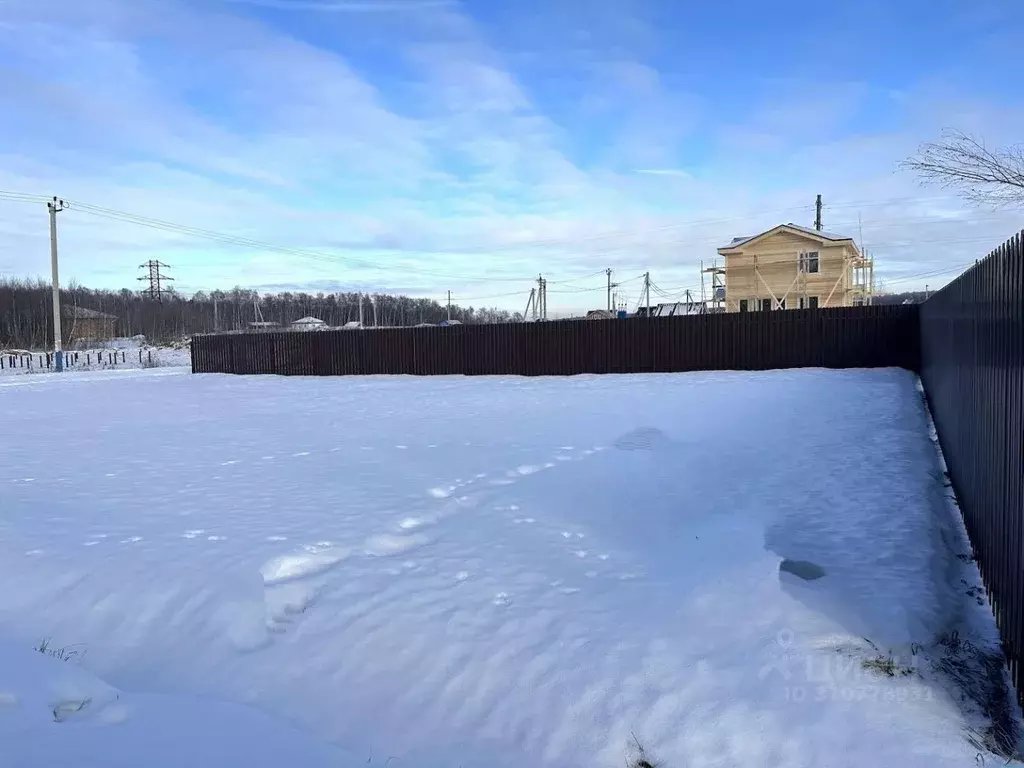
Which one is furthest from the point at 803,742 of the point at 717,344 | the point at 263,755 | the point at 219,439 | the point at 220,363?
the point at 220,363

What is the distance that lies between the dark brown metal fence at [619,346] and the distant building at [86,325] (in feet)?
212

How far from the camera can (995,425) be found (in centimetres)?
420

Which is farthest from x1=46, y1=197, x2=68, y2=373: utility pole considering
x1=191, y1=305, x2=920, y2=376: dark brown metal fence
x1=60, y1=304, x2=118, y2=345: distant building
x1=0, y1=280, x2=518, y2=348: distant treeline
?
x1=60, y1=304, x2=118, y2=345: distant building

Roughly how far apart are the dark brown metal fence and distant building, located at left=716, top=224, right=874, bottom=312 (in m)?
14.3

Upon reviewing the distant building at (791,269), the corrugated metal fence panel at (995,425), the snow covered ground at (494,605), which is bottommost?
the snow covered ground at (494,605)

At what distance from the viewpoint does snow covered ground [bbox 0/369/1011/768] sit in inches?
131

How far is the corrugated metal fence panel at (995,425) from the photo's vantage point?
351 cm

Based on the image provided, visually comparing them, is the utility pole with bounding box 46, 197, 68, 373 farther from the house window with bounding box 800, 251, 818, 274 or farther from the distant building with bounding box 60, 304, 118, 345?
the distant building with bounding box 60, 304, 118, 345

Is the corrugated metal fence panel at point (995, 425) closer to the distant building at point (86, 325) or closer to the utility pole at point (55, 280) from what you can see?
the utility pole at point (55, 280)

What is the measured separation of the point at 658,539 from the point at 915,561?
6.41ft

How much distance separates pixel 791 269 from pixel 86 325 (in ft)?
261

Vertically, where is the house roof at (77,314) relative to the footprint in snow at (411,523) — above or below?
above

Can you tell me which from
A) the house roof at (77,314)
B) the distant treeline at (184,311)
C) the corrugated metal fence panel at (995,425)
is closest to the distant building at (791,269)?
the corrugated metal fence panel at (995,425)

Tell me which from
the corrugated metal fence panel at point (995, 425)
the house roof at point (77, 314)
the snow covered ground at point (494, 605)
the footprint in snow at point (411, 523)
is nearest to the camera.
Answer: the snow covered ground at point (494, 605)
